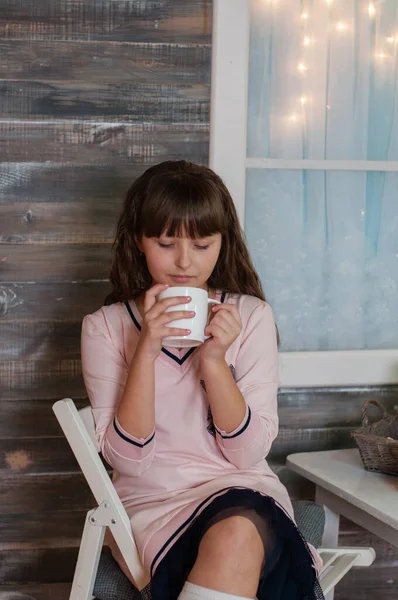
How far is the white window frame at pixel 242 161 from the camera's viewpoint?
1909 mm

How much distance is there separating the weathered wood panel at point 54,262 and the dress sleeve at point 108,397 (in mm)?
290

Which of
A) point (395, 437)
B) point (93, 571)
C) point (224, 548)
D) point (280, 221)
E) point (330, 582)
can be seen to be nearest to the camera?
point (224, 548)

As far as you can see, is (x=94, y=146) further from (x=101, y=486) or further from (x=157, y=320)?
(x=101, y=486)

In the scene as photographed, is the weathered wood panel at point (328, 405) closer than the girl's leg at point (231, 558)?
No

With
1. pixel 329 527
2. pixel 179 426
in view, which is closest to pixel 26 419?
pixel 179 426

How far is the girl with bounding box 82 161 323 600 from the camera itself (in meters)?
1.34

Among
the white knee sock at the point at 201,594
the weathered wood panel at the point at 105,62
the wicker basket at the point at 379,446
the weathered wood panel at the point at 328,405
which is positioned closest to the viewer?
the white knee sock at the point at 201,594

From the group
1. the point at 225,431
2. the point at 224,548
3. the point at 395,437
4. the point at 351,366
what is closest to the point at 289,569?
the point at 224,548

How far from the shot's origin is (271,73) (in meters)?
1.99

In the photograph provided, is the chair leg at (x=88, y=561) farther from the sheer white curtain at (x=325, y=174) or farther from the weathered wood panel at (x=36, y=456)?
the sheer white curtain at (x=325, y=174)

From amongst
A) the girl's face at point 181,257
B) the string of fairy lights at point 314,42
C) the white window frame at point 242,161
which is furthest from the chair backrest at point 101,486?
the string of fairy lights at point 314,42

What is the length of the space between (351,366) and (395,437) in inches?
9.4

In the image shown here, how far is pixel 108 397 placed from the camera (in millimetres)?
1580

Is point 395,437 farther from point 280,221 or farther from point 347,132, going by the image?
point 347,132
